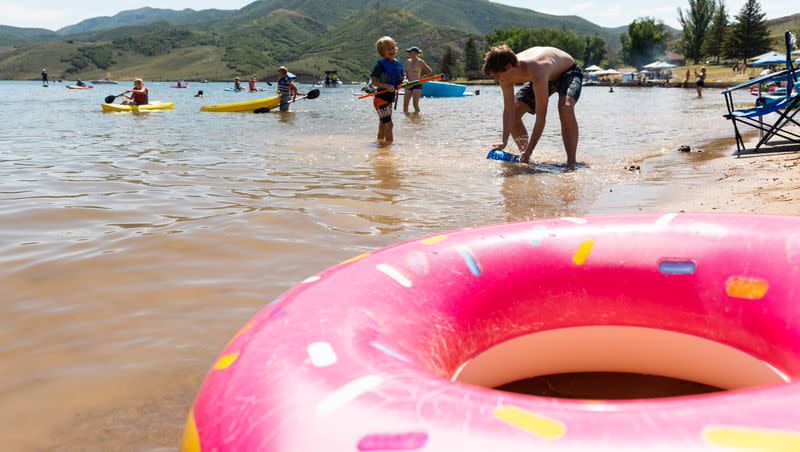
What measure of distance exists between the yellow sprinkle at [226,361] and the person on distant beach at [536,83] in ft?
14.4

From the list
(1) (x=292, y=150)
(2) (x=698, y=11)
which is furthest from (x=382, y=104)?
(2) (x=698, y=11)

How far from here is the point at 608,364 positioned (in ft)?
6.75

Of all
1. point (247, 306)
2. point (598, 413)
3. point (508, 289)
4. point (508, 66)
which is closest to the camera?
point (598, 413)

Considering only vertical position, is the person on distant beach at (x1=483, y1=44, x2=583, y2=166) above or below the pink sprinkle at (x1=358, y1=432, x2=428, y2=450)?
above

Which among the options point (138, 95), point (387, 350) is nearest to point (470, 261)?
point (387, 350)

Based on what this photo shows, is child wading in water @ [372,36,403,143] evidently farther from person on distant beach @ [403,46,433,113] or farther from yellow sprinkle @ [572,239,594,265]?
person on distant beach @ [403,46,433,113]

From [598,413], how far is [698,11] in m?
89.2

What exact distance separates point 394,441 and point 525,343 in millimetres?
1107

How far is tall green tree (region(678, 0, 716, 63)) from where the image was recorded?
7662 centimetres

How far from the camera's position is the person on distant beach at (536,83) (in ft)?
17.7

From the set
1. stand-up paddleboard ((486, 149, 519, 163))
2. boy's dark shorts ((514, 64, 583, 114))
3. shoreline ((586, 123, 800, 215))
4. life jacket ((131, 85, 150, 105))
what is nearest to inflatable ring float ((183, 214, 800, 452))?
shoreline ((586, 123, 800, 215))

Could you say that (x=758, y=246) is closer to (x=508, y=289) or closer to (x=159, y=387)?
(x=508, y=289)

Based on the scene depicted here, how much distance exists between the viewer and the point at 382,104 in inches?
322

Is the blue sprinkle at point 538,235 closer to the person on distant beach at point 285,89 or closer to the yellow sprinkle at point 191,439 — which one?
the yellow sprinkle at point 191,439
